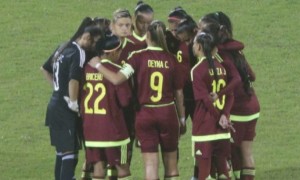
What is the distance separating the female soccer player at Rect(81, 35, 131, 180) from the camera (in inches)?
457

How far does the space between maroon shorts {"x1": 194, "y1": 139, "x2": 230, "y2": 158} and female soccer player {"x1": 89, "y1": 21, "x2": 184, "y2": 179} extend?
1.30 feet

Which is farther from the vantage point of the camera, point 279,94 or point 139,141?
point 279,94

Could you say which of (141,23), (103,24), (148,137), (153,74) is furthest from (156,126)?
(141,23)

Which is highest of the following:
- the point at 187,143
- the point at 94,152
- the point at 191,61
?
the point at 191,61

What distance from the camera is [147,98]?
38.6 ft

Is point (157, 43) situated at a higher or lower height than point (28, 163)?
higher

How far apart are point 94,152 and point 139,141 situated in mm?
563

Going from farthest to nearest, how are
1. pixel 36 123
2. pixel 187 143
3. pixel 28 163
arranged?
pixel 36 123, pixel 187 143, pixel 28 163

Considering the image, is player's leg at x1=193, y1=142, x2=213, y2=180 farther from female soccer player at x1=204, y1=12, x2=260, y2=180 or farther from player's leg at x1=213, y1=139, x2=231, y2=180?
female soccer player at x1=204, y1=12, x2=260, y2=180

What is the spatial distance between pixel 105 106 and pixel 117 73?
39 centimetres

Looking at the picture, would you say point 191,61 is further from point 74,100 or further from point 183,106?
point 74,100

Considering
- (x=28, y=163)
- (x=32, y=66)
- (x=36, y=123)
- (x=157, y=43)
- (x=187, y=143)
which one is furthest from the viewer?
(x=32, y=66)

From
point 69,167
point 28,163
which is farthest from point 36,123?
point 69,167

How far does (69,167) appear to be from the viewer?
12094mm
